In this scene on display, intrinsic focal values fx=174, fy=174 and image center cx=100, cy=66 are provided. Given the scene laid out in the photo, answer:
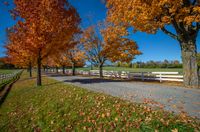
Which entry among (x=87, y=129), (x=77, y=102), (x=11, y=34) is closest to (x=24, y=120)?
(x=77, y=102)

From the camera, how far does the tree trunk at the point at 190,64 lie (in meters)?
12.4

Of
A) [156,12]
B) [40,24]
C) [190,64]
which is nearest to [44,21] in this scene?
[40,24]

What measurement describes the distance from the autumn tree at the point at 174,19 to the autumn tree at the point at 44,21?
16.1 feet

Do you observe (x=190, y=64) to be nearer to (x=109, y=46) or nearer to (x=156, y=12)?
(x=156, y=12)

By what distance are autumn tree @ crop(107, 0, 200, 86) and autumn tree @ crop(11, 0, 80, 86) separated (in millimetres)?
4900

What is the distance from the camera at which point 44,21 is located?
13914 mm

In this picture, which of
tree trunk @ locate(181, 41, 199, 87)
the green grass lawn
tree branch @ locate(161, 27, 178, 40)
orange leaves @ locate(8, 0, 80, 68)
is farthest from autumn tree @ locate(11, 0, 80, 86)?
tree trunk @ locate(181, 41, 199, 87)

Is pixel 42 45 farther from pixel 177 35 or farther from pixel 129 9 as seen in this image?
pixel 177 35

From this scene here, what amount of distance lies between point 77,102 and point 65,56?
28623mm

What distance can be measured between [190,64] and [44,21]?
11589 mm

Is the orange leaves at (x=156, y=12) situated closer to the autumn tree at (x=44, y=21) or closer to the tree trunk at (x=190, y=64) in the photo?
the tree trunk at (x=190, y=64)

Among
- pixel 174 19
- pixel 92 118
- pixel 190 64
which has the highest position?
pixel 174 19

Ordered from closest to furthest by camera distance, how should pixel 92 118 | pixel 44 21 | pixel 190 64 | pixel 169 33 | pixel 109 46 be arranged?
pixel 92 118 < pixel 190 64 < pixel 169 33 < pixel 44 21 < pixel 109 46

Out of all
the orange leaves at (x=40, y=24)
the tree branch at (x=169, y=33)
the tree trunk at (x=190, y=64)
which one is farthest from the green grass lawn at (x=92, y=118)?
the tree branch at (x=169, y=33)
